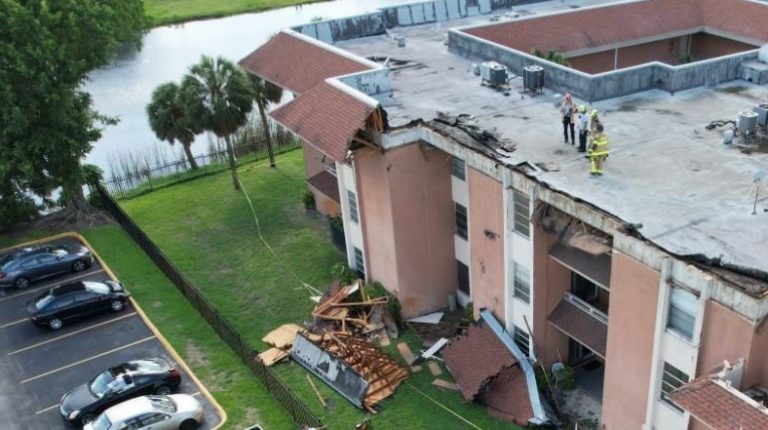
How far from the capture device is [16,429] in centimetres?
2564

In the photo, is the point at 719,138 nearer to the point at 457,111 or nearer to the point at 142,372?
the point at 457,111

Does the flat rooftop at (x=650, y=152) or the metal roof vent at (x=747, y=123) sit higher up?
the metal roof vent at (x=747, y=123)

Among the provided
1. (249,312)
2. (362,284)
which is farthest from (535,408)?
(249,312)

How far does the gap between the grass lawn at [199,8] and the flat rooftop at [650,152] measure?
2194 inches

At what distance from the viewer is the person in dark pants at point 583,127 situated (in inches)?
952

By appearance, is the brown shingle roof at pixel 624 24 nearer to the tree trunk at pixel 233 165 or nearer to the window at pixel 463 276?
the window at pixel 463 276

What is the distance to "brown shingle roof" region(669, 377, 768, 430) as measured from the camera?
16688mm

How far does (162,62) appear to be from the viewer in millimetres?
69688

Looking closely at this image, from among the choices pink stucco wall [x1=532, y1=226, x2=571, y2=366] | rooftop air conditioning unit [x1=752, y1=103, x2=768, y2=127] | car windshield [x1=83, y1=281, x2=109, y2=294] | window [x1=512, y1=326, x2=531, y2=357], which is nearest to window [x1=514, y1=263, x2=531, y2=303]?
pink stucco wall [x1=532, y1=226, x2=571, y2=366]

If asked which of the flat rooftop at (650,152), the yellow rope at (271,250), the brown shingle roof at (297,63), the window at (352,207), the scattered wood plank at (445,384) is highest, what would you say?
the brown shingle roof at (297,63)

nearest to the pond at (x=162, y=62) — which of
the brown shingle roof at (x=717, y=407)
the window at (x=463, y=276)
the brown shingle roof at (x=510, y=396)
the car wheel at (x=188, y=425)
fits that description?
the window at (x=463, y=276)

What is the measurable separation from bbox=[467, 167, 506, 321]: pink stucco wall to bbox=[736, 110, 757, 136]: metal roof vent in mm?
8014

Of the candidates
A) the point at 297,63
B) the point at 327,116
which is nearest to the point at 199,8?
the point at 297,63

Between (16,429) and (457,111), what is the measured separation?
18988mm
